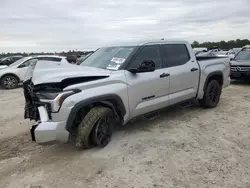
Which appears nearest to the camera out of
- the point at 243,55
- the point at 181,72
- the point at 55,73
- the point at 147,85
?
the point at 55,73

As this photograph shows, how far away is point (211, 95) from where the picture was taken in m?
6.35

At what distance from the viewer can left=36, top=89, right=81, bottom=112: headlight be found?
348cm

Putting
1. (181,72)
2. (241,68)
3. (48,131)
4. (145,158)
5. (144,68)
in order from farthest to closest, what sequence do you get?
(241,68)
(181,72)
(144,68)
(145,158)
(48,131)

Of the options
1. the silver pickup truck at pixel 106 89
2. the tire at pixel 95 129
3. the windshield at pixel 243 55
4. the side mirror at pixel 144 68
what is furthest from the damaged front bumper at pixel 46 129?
the windshield at pixel 243 55

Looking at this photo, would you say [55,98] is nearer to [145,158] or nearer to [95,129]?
[95,129]

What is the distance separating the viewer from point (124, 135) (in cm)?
471

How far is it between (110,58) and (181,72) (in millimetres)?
1589

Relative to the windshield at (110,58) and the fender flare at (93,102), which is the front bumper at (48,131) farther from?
the windshield at (110,58)

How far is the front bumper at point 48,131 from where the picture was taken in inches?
136

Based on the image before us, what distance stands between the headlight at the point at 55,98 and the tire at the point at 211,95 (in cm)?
374

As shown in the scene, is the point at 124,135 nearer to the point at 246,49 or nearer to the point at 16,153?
the point at 16,153

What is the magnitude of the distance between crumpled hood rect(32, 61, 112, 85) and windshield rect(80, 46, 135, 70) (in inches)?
Answer: 11.2

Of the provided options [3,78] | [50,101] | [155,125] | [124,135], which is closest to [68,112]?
[50,101]

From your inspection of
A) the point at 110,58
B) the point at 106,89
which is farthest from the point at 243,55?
the point at 106,89
